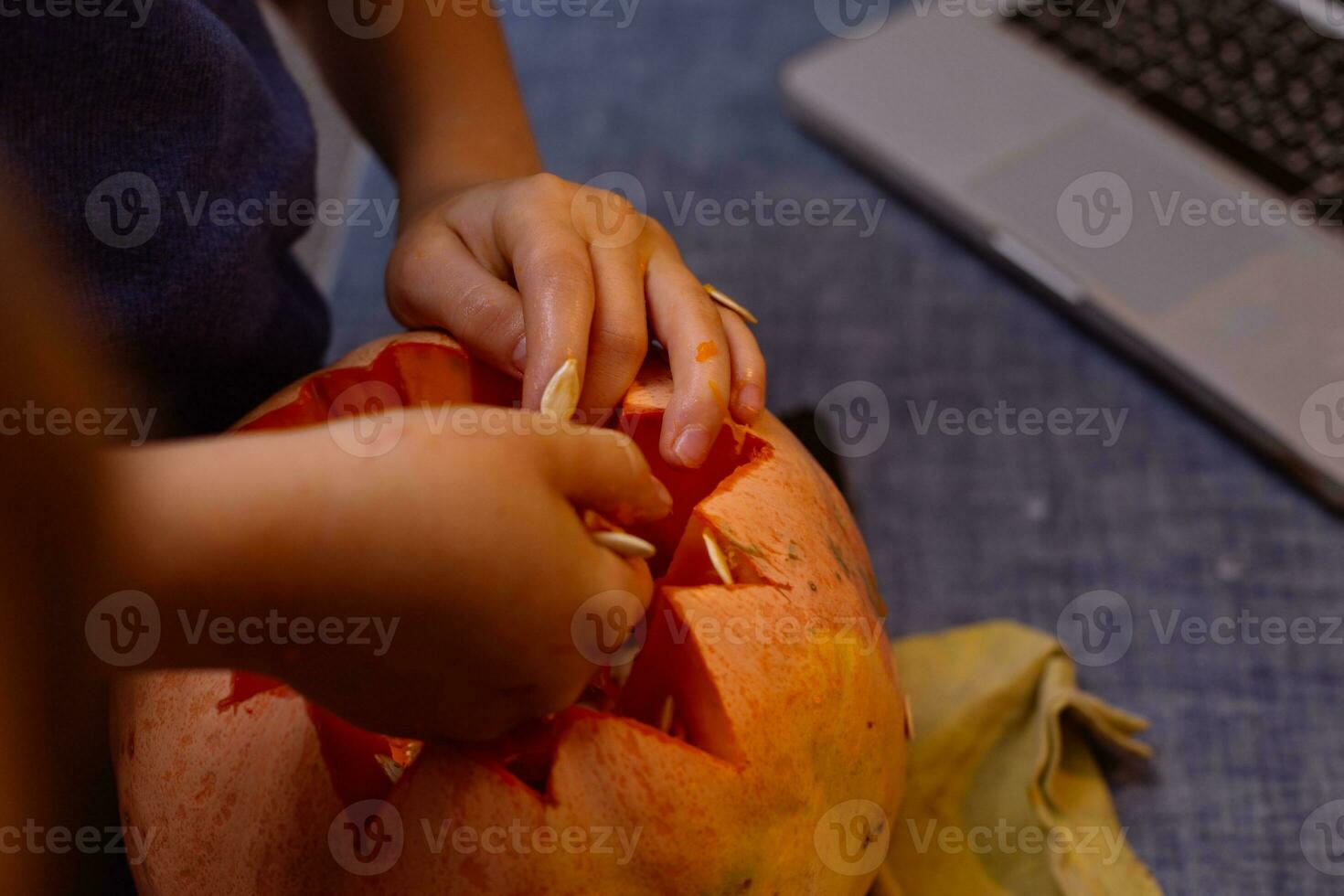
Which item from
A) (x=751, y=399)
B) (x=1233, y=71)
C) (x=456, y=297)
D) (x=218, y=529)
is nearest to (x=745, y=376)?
(x=751, y=399)

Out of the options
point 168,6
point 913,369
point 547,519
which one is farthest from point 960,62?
point 547,519

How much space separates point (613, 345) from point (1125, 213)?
0.51 m

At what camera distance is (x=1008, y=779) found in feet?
1.96

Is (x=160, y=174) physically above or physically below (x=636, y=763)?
above

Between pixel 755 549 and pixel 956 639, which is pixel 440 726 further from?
pixel 956 639

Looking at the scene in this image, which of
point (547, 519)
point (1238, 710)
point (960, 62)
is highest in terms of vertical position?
point (547, 519)

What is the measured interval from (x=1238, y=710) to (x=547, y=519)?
476 mm

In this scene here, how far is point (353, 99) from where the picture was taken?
724 mm

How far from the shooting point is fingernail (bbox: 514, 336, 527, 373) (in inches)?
19.2

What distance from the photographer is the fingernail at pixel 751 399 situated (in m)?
0.50

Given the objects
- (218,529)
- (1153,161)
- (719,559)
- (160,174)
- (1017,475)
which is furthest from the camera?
(1153,161)

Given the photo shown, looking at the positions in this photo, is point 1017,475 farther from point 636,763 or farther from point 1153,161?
point 636,763

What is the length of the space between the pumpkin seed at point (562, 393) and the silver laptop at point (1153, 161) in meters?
0.47

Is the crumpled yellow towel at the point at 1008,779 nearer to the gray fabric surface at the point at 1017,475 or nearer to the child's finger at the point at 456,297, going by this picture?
the gray fabric surface at the point at 1017,475
